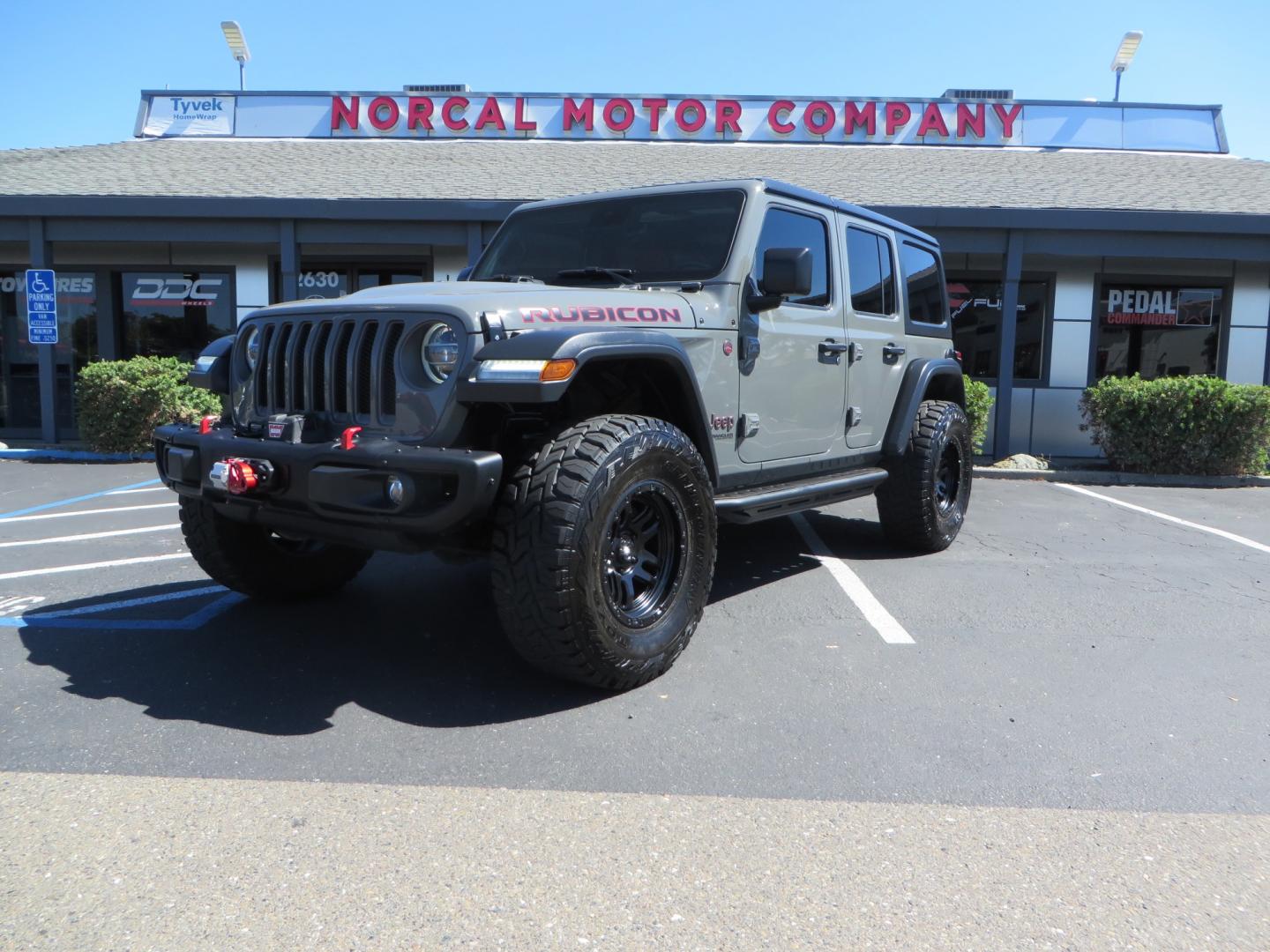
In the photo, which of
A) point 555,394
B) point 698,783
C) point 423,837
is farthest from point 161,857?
point 555,394

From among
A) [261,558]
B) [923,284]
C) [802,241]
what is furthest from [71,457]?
[923,284]

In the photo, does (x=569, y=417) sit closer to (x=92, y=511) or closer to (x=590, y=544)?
(x=590, y=544)

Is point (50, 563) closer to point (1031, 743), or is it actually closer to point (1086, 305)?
point (1031, 743)

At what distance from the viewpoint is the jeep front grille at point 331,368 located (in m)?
3.41

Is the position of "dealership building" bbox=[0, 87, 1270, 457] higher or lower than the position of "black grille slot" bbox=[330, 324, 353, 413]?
higher

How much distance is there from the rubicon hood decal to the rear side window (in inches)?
74.0

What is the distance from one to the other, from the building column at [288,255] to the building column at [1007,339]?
29.5ft

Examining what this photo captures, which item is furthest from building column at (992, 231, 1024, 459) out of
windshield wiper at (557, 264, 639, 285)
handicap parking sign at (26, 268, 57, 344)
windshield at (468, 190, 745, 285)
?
handicap parking sign at (26, 268, 57, 344)

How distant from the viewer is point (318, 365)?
3.63 metres

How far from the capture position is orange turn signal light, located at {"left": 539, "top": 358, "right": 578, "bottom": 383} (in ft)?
10.2

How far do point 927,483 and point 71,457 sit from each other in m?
10.1

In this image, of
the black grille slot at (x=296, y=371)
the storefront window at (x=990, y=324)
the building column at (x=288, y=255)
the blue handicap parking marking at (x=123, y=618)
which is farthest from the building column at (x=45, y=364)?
the storefront window at (x=990, y=324)

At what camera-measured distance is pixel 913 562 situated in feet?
19.6

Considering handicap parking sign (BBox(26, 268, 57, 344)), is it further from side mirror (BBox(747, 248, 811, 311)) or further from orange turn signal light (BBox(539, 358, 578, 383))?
orange turn signal light (BBox(539, 358, 578, 383))
